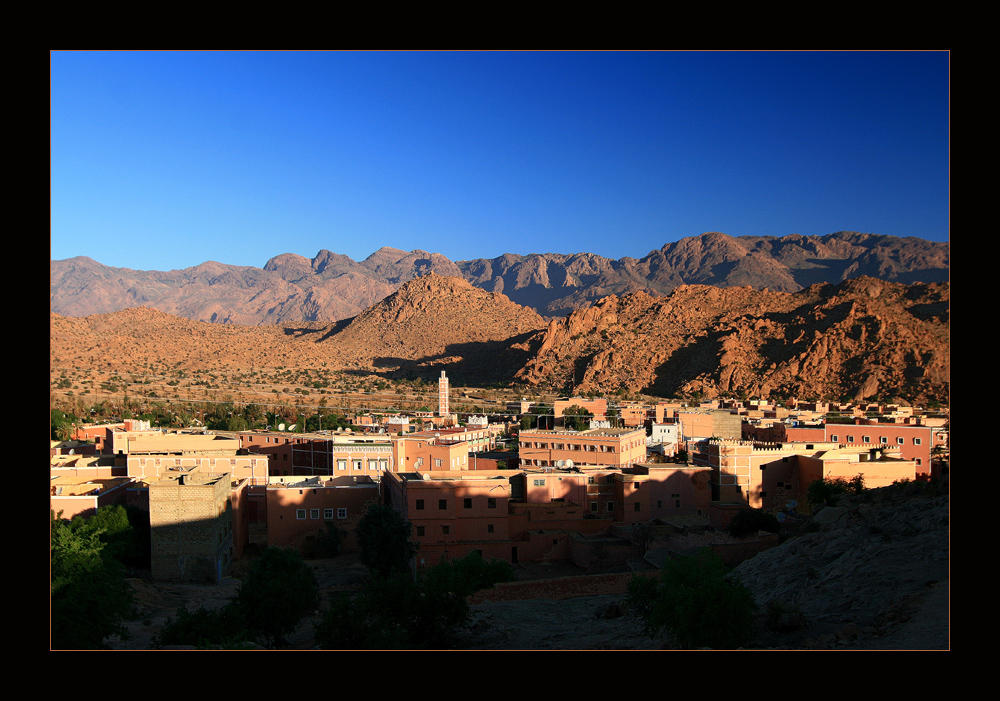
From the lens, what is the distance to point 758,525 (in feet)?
60.6

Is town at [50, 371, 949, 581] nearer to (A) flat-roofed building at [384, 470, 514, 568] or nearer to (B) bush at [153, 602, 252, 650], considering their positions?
(A) flat-roofed building at [384, 470, 514, 568]

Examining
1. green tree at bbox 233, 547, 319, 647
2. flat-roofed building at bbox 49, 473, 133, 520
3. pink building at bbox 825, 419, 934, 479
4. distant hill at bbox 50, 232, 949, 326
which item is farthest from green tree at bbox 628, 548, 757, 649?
distant hill at bbox 50, 232, 949, 326

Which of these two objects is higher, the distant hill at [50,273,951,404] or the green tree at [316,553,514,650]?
the distant hill at [50,273,951,404]

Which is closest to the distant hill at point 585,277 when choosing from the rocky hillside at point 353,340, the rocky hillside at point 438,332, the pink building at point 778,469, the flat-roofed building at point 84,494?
the rocky hillside at point 353,340

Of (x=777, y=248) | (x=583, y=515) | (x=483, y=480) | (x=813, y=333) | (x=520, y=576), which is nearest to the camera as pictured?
(x=520, y=576)

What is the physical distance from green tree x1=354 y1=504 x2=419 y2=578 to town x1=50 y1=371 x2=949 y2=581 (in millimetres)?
481

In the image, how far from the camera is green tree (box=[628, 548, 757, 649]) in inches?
383

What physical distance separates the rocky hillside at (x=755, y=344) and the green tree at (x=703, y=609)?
29.5 m

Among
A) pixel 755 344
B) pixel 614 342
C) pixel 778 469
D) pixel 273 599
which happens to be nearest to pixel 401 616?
pixel 273 599

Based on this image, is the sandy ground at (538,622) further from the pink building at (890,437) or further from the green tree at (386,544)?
the pink building at (890,437)
